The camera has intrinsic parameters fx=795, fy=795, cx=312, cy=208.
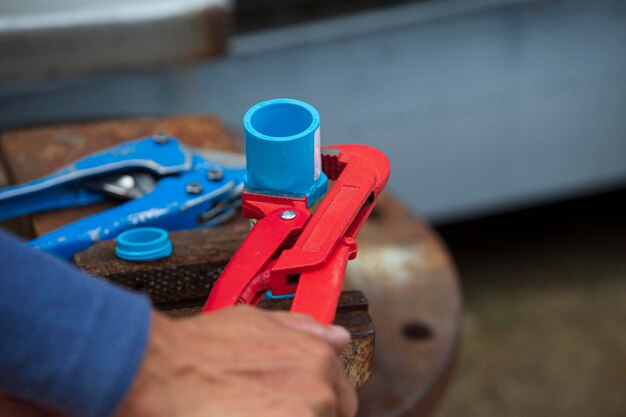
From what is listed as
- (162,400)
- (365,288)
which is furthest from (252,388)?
(365,288)

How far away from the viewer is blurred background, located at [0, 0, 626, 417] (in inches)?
48.3

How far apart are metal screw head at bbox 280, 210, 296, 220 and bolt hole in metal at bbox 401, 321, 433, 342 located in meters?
0.35

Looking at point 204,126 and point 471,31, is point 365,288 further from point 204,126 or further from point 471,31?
point 471,31

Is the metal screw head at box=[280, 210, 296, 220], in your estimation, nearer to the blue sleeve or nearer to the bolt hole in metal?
the blue sleeve

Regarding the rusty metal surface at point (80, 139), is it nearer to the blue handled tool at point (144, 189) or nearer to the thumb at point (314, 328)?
the blue handled tool at point (144, 189)

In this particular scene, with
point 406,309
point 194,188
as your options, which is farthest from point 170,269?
point 406,309

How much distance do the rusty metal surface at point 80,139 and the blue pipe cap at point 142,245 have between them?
0.29m

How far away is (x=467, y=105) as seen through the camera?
191 cm

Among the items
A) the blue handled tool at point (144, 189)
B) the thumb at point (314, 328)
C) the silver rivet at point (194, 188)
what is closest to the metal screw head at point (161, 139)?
the blue handled tool at point (144, 189)

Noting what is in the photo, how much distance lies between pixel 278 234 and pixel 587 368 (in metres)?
1.65

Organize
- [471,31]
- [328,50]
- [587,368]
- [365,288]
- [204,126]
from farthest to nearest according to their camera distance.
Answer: [587,368]
[471,31]
[328,50]
[204,126]
[365,288]

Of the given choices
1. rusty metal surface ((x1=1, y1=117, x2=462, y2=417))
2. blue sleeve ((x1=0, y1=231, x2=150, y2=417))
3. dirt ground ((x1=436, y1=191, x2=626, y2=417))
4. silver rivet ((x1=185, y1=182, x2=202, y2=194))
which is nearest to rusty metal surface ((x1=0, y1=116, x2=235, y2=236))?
rusty metal surface ((x1=1, y1=117, x2=462, y2=417))

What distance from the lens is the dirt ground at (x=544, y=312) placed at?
1957 millimetres

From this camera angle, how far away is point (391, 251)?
3.39ft
